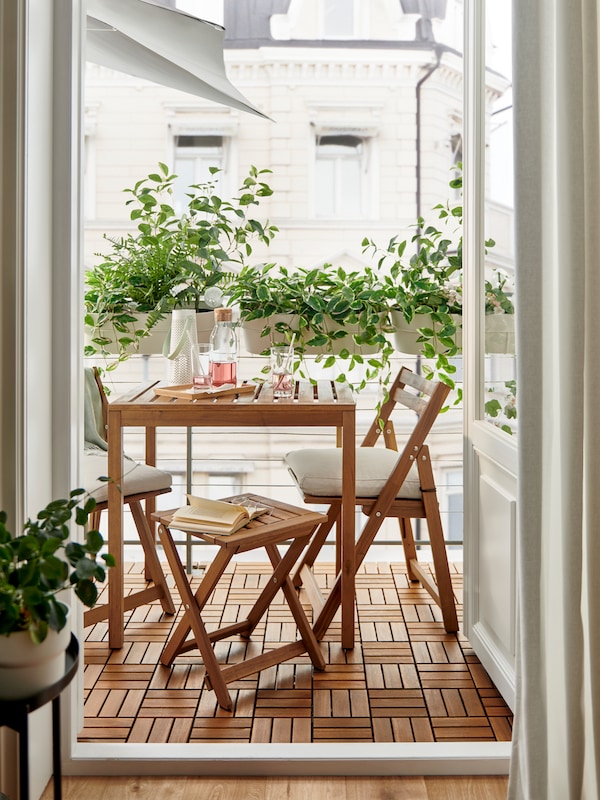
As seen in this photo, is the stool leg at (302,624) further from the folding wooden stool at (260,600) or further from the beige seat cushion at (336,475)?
the beige seat cushion at (336,475)

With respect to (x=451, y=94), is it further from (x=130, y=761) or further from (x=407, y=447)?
(x=130, y=761)

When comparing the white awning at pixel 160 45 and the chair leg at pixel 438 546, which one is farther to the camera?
the white awning at pixel 160 45

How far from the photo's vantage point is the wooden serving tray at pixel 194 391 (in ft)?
8.22

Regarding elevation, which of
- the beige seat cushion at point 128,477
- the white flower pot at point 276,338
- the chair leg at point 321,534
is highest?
the white flower pot at point 276,338

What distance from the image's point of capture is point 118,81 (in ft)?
33.2

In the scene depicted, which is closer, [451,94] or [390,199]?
[451,94]

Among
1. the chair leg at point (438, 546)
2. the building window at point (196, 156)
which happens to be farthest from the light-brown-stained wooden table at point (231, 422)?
the building window at point (196, 156)

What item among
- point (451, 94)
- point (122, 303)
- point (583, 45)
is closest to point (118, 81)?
point (451, 94)

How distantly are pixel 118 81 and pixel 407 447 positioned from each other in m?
9.15

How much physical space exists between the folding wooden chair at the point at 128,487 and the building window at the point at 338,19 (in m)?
7.42

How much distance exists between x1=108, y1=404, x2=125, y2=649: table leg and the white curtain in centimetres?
139

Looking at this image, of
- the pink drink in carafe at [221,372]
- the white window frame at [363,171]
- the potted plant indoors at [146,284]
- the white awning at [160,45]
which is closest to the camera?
the pink drink in carafe at [221,372]

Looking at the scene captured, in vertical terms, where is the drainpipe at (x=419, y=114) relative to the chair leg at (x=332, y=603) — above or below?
above

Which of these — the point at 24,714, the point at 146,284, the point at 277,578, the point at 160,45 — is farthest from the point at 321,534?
the point at 160,45
